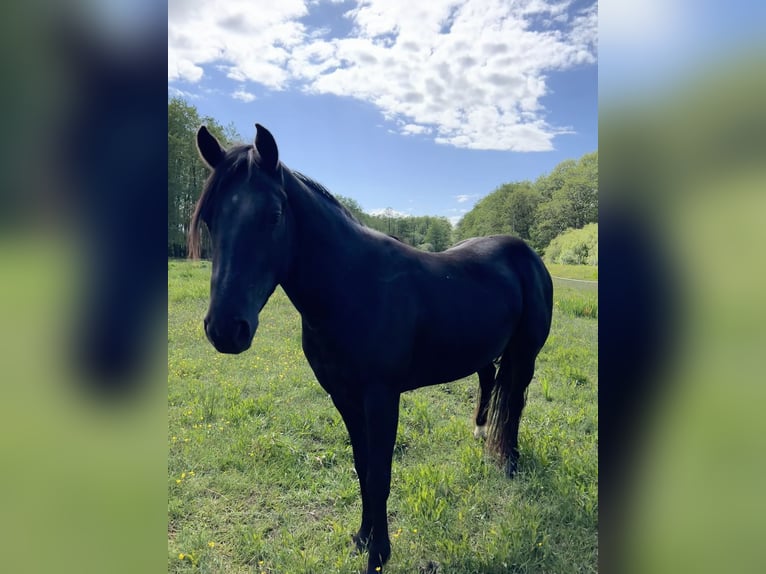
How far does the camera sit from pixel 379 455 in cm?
230

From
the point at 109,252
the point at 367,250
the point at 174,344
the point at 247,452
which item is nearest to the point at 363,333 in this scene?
the point at 367,250

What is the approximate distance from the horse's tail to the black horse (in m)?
0.04

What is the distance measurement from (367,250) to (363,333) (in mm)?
492

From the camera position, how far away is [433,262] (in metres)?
2.66

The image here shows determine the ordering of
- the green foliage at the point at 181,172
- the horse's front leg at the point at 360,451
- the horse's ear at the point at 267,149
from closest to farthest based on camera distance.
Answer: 1. the horse's ear at the point at 267,149
2. the horse's front leg at the point at 360,451
3. the green foliage at the point at 181,172

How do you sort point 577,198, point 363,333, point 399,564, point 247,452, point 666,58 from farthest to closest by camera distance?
point 577,198, point 247,452, point 399,564, point 363,333, point 666,58

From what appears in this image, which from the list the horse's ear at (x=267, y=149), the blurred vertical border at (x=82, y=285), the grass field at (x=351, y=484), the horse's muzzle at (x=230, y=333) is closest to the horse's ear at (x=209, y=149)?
the horse's ear at (x=267, y=149)

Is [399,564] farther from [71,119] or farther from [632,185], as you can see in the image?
[71,119]

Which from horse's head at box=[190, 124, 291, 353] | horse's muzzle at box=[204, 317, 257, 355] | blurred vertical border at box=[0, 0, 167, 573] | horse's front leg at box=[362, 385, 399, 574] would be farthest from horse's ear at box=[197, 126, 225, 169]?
horse's front leg at box=[362, 385, 399, 574]

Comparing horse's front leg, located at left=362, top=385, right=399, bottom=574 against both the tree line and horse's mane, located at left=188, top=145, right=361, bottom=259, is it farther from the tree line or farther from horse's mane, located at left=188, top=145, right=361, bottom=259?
the tree line

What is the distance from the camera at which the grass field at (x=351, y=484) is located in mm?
2580

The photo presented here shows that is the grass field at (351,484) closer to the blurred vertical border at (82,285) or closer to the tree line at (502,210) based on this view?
Result: the blurred vertical border at (82,285)

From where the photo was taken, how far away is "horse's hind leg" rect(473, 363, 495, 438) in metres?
3.99

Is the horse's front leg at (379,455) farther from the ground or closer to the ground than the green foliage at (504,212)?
closer to the ground
